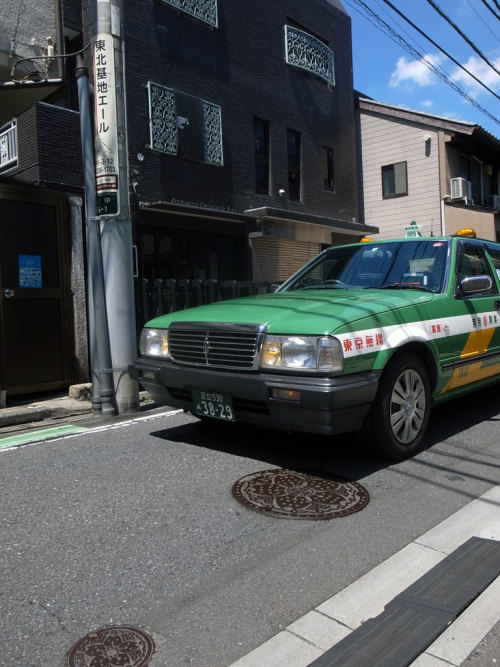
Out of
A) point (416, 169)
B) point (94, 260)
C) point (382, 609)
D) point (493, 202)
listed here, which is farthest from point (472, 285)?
point (493, 202)

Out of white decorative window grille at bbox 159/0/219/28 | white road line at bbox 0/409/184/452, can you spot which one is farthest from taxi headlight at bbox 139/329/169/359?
white decorative window grille at bbox 159/0/219/28

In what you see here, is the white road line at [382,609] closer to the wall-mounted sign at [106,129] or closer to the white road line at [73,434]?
the white road line at [73,434]

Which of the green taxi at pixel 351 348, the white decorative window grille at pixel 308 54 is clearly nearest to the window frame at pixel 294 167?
the white decorative window grille at pixel 308 54

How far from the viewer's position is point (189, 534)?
329cm

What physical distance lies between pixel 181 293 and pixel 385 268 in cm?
500

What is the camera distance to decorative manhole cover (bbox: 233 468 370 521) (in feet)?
11.7

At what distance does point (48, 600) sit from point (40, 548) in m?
0.56

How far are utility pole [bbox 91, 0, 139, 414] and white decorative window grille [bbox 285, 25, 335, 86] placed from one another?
27.1ft

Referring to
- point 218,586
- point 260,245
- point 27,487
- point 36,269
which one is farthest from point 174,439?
point 260,245

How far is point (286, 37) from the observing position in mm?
13945

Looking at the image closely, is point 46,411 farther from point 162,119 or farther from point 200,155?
point 200,155

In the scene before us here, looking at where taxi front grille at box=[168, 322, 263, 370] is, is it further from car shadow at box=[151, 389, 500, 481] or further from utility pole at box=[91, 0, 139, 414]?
utility pole at box=[91, 0, 139, 414]

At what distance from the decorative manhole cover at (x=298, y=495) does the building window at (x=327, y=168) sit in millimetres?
12676

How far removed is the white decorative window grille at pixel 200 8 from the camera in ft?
36.9
